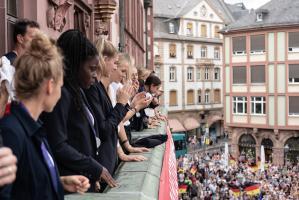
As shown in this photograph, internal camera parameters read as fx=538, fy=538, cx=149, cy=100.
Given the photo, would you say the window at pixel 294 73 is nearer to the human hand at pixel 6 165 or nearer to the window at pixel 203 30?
the window at pixel 203 30

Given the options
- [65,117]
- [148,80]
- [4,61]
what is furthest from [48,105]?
[148,80]

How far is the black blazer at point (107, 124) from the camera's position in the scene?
4.29 m

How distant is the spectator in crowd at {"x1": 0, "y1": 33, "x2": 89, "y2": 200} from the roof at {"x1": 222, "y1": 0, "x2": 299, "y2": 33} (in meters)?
37.6

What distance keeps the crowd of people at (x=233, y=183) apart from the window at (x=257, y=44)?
1104 cm

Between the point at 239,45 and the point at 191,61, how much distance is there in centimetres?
1385

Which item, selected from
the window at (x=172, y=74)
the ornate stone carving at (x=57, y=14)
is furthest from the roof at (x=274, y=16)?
the ornate stone carving at (x=57, y=14)

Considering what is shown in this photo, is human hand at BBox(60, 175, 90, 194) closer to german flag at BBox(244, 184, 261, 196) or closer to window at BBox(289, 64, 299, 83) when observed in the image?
german flag at BBox(244, 184, 261, 196)

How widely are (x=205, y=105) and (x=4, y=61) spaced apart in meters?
53.2

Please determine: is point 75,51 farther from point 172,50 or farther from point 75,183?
point 172,50

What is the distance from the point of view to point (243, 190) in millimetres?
23484

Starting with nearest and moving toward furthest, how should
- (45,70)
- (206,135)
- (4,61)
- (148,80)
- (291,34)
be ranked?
(45,70)
(4,61)
(148,80)
(291,34)
(206,135)

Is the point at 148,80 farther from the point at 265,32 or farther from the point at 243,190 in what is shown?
the point at 265,32

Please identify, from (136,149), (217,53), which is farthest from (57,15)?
(217,53)

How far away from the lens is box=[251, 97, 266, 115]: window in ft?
133
